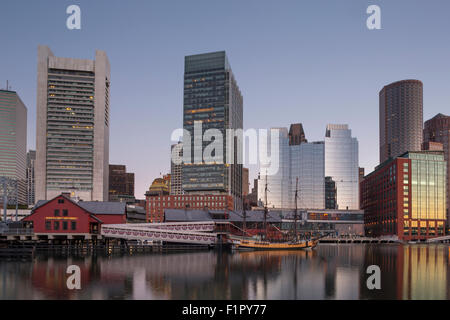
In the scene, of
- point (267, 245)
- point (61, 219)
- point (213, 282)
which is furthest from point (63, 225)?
point (213, 282)

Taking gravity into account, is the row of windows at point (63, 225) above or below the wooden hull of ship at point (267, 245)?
above

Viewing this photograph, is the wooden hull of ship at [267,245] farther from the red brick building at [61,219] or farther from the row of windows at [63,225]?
the row of windows at [63,225]

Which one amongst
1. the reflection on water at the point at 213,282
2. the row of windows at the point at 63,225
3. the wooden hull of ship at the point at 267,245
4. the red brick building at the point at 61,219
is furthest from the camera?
the wooden hull of ship at the point at 267,245

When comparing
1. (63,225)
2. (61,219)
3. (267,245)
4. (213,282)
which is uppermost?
(61,219)

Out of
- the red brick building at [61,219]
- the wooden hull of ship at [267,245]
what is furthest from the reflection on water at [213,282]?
the wooden hull of ship at [267,245]

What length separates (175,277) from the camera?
182ft

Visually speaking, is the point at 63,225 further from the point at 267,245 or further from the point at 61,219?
the point at 267,245

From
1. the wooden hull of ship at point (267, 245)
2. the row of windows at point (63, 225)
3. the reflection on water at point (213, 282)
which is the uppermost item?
the row of windows at point (63, 225)

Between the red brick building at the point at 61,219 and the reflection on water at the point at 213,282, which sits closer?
the reflection on water at the point at 213,282

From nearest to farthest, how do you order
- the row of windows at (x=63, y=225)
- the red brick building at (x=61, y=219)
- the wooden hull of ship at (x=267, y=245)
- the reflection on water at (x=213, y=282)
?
the reflection on water at (x=213, y=282) < the red brick building at (x=61, y=219) < the row of windows at (x=63, y=225) < the wooden hull of ship at (x=267, y=245)

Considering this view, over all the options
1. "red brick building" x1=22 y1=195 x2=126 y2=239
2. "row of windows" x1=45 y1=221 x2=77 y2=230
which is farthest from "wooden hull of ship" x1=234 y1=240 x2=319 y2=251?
"row of windows" x1=45 y1=221 x2=77 y2=230

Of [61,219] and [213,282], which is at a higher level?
[61,219]
